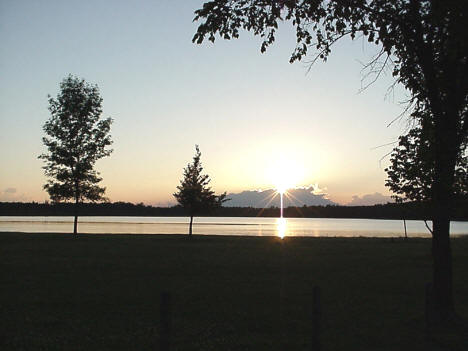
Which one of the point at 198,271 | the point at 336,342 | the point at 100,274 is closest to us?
the point at 336,342

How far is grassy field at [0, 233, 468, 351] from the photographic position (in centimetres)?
1006

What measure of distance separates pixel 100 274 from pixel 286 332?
10797 millimetres

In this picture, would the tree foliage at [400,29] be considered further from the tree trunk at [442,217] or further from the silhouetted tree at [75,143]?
the silhouetted tree at [75,143]

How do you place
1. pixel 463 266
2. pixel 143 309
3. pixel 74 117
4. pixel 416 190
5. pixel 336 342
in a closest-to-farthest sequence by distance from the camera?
pixel 336 342 → pixel 143 309 → pixel 416 190 → pixel 463 266 → pixel 74 117

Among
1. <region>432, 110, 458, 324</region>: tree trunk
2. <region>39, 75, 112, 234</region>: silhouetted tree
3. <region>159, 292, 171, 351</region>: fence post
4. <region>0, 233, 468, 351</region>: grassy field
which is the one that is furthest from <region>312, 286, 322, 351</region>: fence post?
<region>39, 75, 112, 234</region>: silhouetted tree

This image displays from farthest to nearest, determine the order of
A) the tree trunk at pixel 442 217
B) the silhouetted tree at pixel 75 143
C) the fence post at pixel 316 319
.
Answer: the silhouetted tree at pixel 75 143
the tree trunk at pixel 442 217
the fence post at pixel 316 319

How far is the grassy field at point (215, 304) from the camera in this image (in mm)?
10062

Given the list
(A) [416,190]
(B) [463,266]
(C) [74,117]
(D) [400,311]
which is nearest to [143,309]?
(D) [400,311]

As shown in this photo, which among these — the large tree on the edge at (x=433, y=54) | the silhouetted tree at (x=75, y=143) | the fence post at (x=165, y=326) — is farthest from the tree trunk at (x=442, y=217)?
the silhouetted tree at (x=75, y=143)

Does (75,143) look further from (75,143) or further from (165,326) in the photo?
(165,326)

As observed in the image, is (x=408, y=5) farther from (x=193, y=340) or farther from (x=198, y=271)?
(x=198, y=271)

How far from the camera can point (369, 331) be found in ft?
36.0

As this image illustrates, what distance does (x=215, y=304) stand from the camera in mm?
13781

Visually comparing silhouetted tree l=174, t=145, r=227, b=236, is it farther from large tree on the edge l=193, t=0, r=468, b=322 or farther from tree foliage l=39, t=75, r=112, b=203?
large tree on the edge l=193, t=0, r=468, b=322
